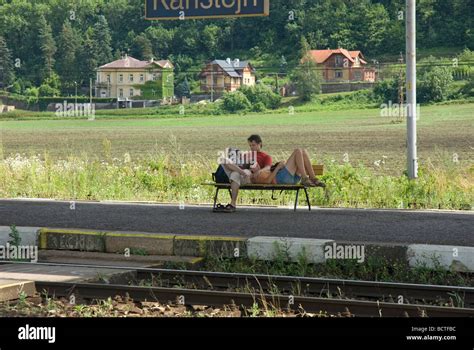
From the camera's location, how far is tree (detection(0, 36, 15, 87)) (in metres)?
49.9

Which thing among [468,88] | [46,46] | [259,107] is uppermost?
[46,46]

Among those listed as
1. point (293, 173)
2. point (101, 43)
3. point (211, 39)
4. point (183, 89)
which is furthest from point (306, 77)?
point (293, 173)

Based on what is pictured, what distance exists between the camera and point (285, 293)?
1043cm

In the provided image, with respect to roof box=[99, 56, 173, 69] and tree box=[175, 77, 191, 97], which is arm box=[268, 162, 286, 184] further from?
tree box=[175, 77, 191, 97]

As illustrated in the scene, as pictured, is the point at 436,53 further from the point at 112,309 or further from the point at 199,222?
the point at 112,309

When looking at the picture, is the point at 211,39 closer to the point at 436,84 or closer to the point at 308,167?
the point at 436,84

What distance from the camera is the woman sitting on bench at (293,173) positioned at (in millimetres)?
14836

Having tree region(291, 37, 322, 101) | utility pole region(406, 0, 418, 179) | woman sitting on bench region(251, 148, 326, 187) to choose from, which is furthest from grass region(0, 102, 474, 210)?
woman sitting on bench region(251, 148, 326, 187)

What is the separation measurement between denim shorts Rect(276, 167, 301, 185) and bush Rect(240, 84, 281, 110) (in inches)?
1618

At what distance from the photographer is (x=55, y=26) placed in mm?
51281

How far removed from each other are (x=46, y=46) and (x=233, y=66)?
9.55 m

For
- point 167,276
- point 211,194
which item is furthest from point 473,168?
point 167,276
